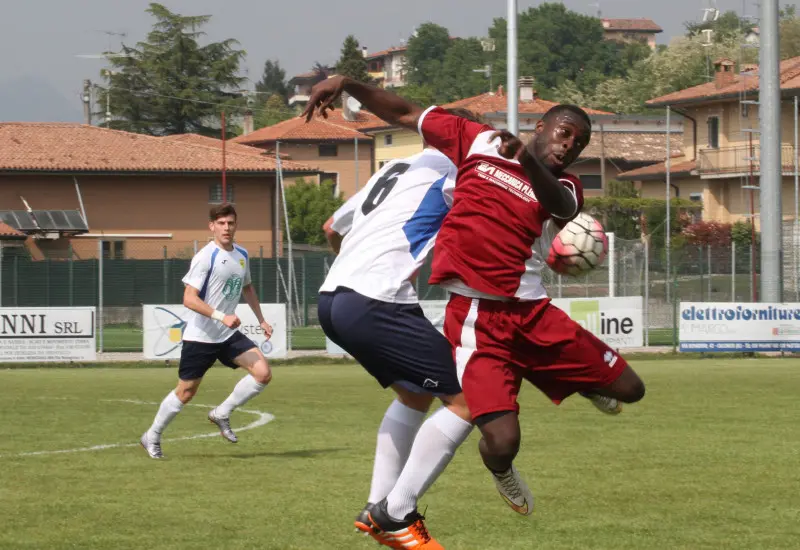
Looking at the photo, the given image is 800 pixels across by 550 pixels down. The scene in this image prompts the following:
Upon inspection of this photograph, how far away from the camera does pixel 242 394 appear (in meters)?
12.1

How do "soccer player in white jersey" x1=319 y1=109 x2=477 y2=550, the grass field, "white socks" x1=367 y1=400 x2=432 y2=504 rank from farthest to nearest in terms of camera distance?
the grass field < "white socks" x1=367 y1=400 x2=432 y2=504 < "soccer player in white jersey" x1=319 y1=109 x2=477 y2=550

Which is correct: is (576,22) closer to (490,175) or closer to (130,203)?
(130,203)

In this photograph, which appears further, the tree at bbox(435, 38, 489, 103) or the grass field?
the tree at bbox(435, 38, 489, 103)

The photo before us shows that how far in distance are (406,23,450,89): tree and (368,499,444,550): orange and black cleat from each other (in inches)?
6129

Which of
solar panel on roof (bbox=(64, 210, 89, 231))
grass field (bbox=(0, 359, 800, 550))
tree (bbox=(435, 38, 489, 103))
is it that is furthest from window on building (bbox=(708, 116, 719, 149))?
tree (bbox=(435, 38, 489, 103))

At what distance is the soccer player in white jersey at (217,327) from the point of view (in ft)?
38.4

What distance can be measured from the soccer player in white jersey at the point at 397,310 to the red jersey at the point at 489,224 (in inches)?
7.2

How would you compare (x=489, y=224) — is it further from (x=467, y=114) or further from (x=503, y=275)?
(x=467, y=114)

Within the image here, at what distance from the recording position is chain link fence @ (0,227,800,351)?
3008cm

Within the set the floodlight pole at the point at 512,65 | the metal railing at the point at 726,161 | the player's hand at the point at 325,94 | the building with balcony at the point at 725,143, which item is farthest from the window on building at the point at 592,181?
the player's hand at the point at 325,94

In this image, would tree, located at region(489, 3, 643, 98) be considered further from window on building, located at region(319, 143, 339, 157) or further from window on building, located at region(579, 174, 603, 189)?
window on building, located at region(579, 174, 603, 189)

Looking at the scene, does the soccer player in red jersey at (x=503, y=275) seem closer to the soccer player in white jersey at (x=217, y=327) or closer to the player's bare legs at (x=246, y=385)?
the soccer player in white jersey at (x=217, y=327)

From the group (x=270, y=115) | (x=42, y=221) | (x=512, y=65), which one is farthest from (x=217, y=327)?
(x=270, y=115)

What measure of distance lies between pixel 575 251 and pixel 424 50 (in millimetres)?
160156
